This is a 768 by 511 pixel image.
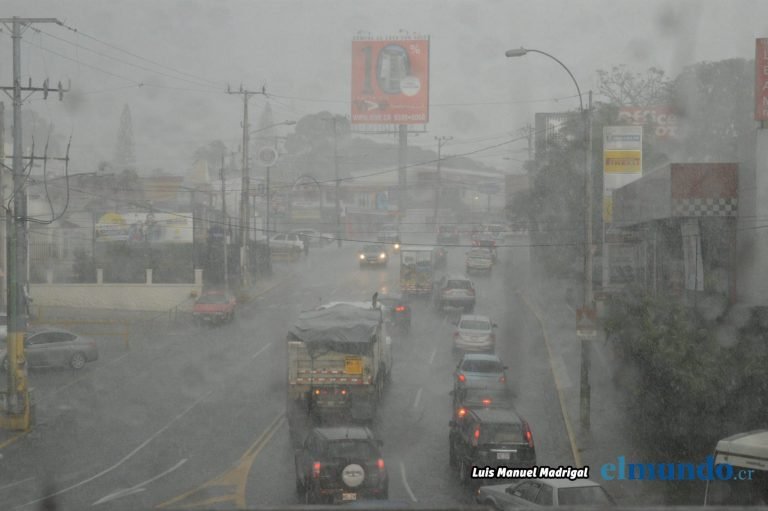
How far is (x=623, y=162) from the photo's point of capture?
2747cm

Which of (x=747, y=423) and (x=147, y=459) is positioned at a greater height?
(x=747, y=423)

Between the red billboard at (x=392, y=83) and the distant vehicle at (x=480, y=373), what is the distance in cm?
6782

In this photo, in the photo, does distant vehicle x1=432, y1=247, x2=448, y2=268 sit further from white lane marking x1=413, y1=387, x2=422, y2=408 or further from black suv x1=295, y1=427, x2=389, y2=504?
black suv x1=295, y1=427, x2=389, y2=504

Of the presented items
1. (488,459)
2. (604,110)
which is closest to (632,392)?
(488,459)

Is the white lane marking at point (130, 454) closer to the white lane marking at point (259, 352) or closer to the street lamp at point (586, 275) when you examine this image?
the white lane marking at point (259, 352)

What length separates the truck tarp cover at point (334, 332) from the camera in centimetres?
1950

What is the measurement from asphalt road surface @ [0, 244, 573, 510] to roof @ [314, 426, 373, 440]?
135 centimetres

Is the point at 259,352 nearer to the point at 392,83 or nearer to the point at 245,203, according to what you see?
the point at 245,203

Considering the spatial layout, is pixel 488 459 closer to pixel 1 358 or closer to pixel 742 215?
pixel 742 215

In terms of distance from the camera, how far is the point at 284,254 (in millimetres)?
62375

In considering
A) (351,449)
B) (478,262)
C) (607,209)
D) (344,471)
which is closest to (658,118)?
(478,262)

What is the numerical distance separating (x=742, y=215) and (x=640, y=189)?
4279 millimetres

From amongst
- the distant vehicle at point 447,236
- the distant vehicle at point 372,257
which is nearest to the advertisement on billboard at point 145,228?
the distant vehicle at point 372,257

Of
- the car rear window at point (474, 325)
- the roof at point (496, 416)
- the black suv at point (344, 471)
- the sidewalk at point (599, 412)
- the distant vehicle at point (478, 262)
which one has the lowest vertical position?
the sidewalk at point (599, 412)
